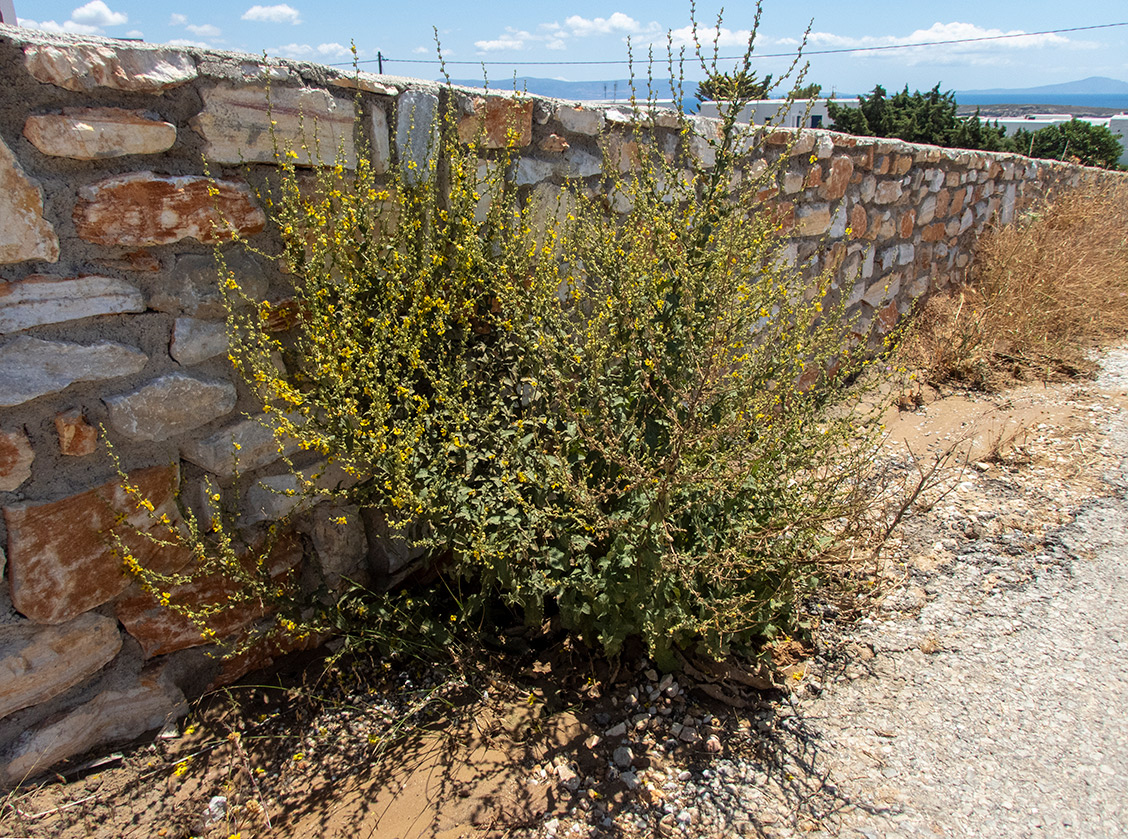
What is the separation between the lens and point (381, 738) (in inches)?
79.5

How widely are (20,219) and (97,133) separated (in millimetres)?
266

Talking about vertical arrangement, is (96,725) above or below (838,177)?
below

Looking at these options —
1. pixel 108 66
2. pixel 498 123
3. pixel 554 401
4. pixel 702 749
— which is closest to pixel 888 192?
pixel 498 123

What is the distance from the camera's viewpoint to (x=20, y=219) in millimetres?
1604

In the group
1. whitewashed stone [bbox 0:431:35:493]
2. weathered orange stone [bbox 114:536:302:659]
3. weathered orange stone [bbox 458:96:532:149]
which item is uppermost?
weathered orange stone [bbox 458:96:532:149]

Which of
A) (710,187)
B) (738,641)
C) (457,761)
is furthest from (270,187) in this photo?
(738,641)

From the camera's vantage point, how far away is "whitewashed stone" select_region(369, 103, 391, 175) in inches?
84.7

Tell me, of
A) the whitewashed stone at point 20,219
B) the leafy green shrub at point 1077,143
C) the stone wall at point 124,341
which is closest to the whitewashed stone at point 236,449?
the stone wall at point 124,341

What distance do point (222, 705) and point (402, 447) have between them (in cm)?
100

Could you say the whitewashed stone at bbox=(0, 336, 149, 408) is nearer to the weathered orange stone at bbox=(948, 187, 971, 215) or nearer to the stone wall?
the stone wall

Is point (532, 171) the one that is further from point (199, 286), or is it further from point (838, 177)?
point (838, 177)

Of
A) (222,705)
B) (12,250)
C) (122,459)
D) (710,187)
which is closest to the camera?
(12,250)

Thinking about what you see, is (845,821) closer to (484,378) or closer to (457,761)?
(457,761)

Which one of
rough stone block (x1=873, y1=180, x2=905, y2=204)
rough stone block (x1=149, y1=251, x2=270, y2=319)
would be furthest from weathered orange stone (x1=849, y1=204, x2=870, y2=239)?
rough stone block (x1=149, y1=251, x2=270, y2=319)
